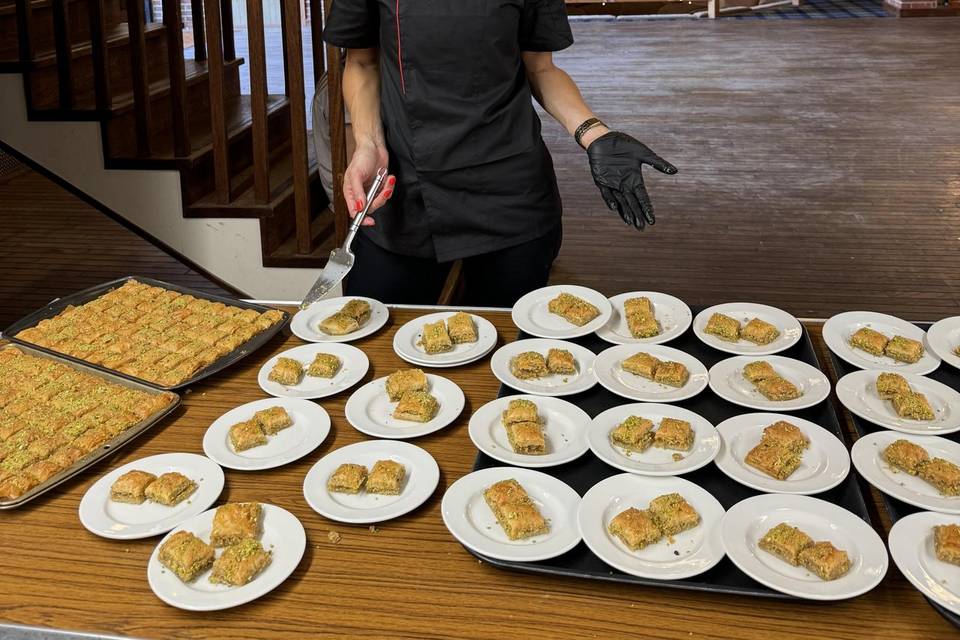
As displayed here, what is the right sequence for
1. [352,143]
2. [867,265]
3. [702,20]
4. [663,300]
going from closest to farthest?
1. [663,300]
2. [352,143]
3. [867,265]
4. [702,20]

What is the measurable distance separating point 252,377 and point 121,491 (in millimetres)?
351

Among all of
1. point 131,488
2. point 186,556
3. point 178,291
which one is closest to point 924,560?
point 186,556

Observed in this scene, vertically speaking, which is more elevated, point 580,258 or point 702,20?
point 702,20

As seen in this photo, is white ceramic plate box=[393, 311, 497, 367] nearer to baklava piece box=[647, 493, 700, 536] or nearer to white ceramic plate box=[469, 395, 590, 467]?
white ceramic plate box=[469, 395, 590, 467]

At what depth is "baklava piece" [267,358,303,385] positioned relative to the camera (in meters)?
1.41

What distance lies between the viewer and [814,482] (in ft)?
3.76

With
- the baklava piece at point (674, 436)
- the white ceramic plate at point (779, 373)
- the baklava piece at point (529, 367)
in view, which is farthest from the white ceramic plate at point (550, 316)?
the baklava piece at point (674, 436)

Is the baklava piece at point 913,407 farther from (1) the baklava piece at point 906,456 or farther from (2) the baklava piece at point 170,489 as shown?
(2) the baklava piece at point 170,489

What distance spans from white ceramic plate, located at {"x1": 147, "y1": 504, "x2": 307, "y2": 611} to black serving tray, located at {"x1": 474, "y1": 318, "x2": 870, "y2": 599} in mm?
217

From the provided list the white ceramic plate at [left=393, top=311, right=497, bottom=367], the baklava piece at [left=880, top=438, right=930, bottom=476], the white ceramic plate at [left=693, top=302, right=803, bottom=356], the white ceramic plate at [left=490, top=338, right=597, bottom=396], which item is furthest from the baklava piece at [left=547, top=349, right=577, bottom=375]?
the baklava piece at [left=880, top=438, right=930, bottom=476]

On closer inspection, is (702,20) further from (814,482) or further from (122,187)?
(814,482)

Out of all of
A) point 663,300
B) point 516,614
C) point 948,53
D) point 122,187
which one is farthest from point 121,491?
point 948,53

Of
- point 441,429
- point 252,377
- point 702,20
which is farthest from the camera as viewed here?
point 702,20

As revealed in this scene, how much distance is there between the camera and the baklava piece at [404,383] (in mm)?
1357
